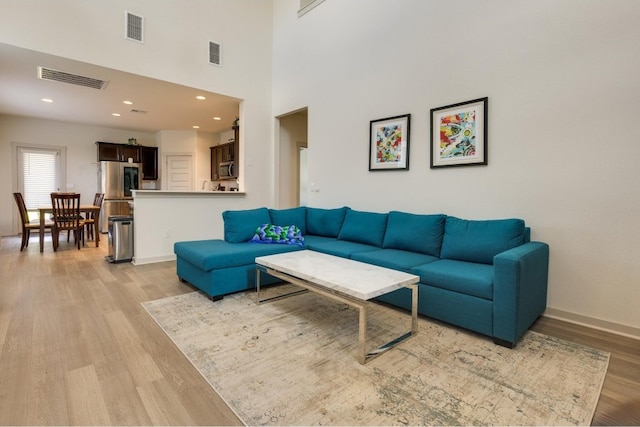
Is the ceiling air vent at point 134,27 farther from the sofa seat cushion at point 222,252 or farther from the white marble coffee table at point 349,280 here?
the white marble coffee table at point 349,280

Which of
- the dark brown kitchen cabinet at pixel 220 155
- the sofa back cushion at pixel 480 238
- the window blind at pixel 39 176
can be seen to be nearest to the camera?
the sofa back cushion at pixel 480 238

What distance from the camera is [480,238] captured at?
2676 millimetres

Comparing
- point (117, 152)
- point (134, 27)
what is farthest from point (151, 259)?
point (117, 152)

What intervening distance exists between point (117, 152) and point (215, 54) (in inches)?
178

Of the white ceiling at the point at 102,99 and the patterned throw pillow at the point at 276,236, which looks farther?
the white ceiling at the point at 102,99

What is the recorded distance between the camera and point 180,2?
438cm

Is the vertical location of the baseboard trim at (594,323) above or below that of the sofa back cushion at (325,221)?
below

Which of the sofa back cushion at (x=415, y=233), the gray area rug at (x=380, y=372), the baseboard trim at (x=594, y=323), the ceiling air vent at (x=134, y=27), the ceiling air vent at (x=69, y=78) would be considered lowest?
the gray area rug at (x=380, y=372)

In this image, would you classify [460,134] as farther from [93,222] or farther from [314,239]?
[93,222]

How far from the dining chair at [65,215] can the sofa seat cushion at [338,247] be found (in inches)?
169

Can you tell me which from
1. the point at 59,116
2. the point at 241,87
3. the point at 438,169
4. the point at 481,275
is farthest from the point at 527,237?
the point at 59,116

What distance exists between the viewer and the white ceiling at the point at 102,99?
152 inches

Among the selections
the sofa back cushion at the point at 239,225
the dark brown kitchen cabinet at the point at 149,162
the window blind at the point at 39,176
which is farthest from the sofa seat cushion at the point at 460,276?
the window blind at the point at 39,176

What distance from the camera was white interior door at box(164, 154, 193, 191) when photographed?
26.4 feet
